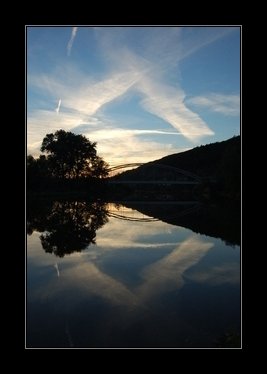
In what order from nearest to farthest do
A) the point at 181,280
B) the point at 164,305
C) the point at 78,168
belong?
the point at 164,305 < the point at 181,280 < the point at 78,168

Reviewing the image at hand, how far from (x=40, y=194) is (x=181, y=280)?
44.0m

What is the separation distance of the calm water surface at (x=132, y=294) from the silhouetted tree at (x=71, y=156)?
54.4 metres

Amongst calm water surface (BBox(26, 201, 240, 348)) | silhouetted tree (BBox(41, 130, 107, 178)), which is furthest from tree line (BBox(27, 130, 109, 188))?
calm water surface (BBox(26, 201, 240, 348))

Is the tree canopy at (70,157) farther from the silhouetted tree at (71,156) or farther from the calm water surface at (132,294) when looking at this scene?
the calm water surface at (132,294)

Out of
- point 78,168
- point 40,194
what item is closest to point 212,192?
point 40,194

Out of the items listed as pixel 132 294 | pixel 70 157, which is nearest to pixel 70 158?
pixel 70 157

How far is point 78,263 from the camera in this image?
28.6 ft

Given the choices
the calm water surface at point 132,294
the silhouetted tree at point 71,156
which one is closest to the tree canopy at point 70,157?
the silhouetted tree at point 71,156

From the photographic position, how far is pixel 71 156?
6650 cm

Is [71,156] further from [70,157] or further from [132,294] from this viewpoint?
[132,294]

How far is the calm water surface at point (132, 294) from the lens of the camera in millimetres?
4586

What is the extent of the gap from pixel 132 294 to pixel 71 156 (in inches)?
2430
